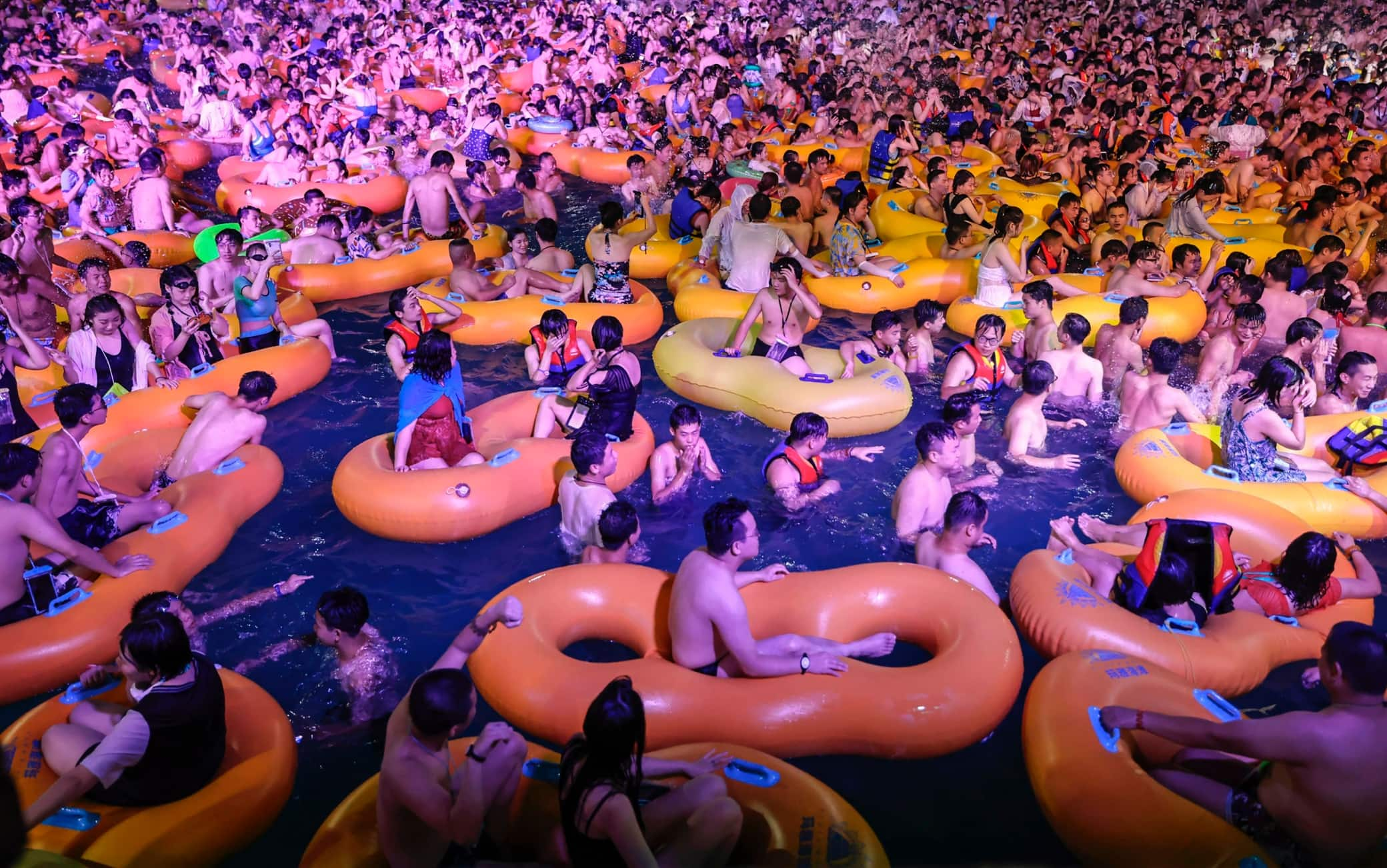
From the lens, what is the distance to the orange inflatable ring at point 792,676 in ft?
12.7

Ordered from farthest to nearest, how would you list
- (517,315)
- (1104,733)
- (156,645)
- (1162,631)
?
(517,315) < (1162,631) < (1104,733) < (156,645)

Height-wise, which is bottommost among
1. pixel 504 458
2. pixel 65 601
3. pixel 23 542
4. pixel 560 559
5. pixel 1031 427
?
pixel 560 559

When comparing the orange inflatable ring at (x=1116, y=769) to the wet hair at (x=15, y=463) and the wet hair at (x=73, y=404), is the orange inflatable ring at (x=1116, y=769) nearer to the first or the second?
the wet hair at (x=15, y=463)

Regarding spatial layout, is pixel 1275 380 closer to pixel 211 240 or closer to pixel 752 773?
pixel 752 773

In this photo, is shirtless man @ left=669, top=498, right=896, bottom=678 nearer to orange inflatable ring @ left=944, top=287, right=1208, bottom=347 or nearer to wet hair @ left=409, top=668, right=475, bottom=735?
wet hair @ left=409, top=668, right=475, bottom=735

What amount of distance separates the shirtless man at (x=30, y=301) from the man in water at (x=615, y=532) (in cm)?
464

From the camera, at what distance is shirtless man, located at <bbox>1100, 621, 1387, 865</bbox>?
300 centimetres

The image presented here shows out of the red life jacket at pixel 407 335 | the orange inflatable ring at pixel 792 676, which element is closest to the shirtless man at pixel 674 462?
the orange inflatable ring at pixel 792 676

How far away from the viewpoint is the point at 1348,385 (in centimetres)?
596

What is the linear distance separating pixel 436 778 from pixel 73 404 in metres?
3.24

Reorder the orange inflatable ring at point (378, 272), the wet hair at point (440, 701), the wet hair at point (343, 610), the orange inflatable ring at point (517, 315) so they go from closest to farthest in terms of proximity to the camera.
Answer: the wet hair at point (440, 701)
the wet hair at point (343, 610)
the orange inflatable ring at point (517, 315)
the orange inflatable ring at point (378, 272)

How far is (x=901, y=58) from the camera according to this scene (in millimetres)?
17859

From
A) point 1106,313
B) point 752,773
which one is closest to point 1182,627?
point 752,773

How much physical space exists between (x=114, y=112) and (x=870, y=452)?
467 inches
